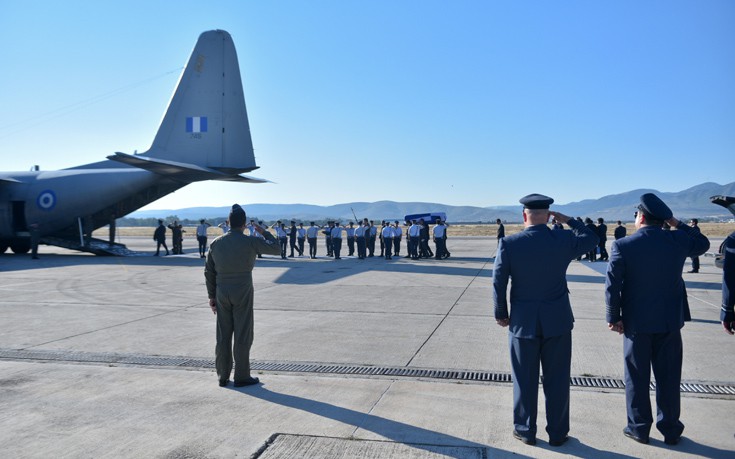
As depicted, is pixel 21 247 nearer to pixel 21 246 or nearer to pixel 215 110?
pixel 21 246

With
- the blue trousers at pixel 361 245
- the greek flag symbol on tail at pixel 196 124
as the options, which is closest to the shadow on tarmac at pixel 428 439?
the blue trousers at pixel 361 245

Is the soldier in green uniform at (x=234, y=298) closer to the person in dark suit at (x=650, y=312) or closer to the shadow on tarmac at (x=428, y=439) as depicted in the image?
the shadow on tarmac at (x=428, y=439)

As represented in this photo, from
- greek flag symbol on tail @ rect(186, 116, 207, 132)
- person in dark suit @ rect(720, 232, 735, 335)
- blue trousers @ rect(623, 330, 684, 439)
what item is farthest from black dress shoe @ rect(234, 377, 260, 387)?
greek flag symbol on tail @ rect(186, 116, 207, 132)

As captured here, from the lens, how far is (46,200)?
23.5 meters

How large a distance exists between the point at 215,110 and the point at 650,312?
67.8 feet

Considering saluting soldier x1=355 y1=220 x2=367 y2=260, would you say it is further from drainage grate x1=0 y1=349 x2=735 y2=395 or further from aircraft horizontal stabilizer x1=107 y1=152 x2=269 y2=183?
drainage grate x1=0 y1=349 x2=735 y2=395

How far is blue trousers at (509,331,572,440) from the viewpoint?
4.13 metres

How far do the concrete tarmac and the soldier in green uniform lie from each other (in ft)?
0.75

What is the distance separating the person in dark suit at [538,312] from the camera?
416cm

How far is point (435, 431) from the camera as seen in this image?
169 inches

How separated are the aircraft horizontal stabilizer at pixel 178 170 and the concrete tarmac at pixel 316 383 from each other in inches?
337

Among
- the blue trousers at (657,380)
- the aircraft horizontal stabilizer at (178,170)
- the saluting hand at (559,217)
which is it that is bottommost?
the blue trousers at (657,380)

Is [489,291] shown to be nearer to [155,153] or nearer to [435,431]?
[435,431]

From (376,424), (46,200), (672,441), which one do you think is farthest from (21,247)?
(672,441)
